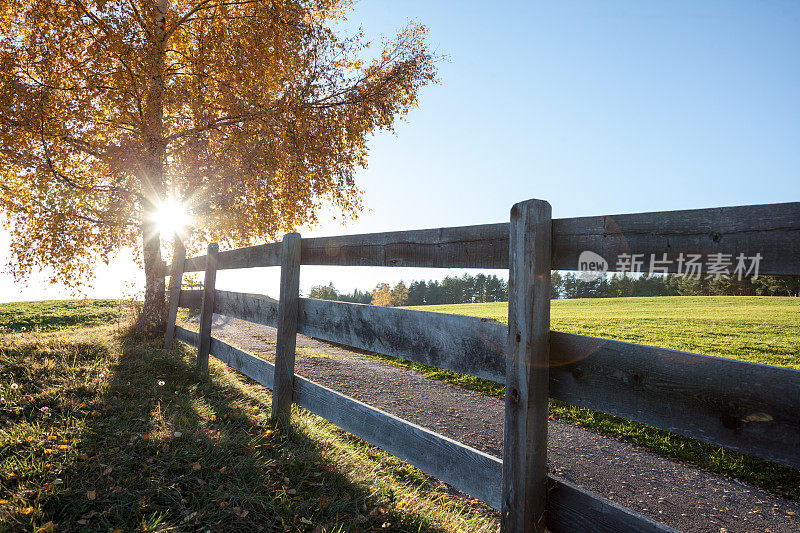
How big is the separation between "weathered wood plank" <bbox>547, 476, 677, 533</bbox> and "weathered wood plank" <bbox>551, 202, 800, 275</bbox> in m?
1.21

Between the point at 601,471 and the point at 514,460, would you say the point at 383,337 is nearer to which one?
the point at 514,460

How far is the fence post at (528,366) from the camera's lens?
2.51 meters

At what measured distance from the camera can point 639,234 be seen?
2242 millimetres

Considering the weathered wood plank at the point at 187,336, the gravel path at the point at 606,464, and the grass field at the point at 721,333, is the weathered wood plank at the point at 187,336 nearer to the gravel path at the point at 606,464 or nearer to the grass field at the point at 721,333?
the gravel path at the point at 606,464

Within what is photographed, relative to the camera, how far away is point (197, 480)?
338 centimetres

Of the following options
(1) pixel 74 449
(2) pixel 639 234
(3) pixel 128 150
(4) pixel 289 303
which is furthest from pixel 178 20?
(2) pixel 639 234

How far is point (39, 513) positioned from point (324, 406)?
2.23 m

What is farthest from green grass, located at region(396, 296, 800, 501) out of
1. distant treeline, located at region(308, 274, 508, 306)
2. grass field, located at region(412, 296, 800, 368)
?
distant treeline, located at region(308, 274, 508, 306)

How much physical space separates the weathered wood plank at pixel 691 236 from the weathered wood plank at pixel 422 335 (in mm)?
713

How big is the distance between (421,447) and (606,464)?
10.4 feet

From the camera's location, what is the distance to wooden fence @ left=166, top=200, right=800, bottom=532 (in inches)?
76.8
